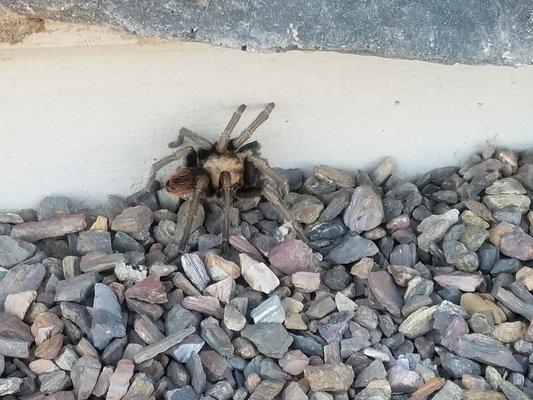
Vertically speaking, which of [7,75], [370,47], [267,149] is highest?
[370,47]

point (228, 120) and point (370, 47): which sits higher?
point (370, 47)

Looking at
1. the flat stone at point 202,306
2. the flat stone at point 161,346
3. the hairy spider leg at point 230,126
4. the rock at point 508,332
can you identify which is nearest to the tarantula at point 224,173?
the hairy spider leg at point 230,126

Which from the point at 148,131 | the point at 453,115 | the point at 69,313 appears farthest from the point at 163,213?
the point at 453,115

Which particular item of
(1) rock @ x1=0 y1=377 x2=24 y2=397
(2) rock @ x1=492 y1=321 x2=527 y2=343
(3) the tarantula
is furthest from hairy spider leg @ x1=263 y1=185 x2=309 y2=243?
(1) rock @ x1=0 y1=377 x2=24 y2=397

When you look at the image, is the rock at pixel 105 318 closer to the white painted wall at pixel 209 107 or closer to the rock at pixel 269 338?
the rock at pixel 269 338

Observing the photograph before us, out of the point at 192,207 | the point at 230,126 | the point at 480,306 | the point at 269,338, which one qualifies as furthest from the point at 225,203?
the point at 480,306

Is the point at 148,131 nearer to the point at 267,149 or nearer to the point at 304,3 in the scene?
the point at 267,149

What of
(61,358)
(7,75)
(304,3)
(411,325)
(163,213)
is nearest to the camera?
(304,3)
